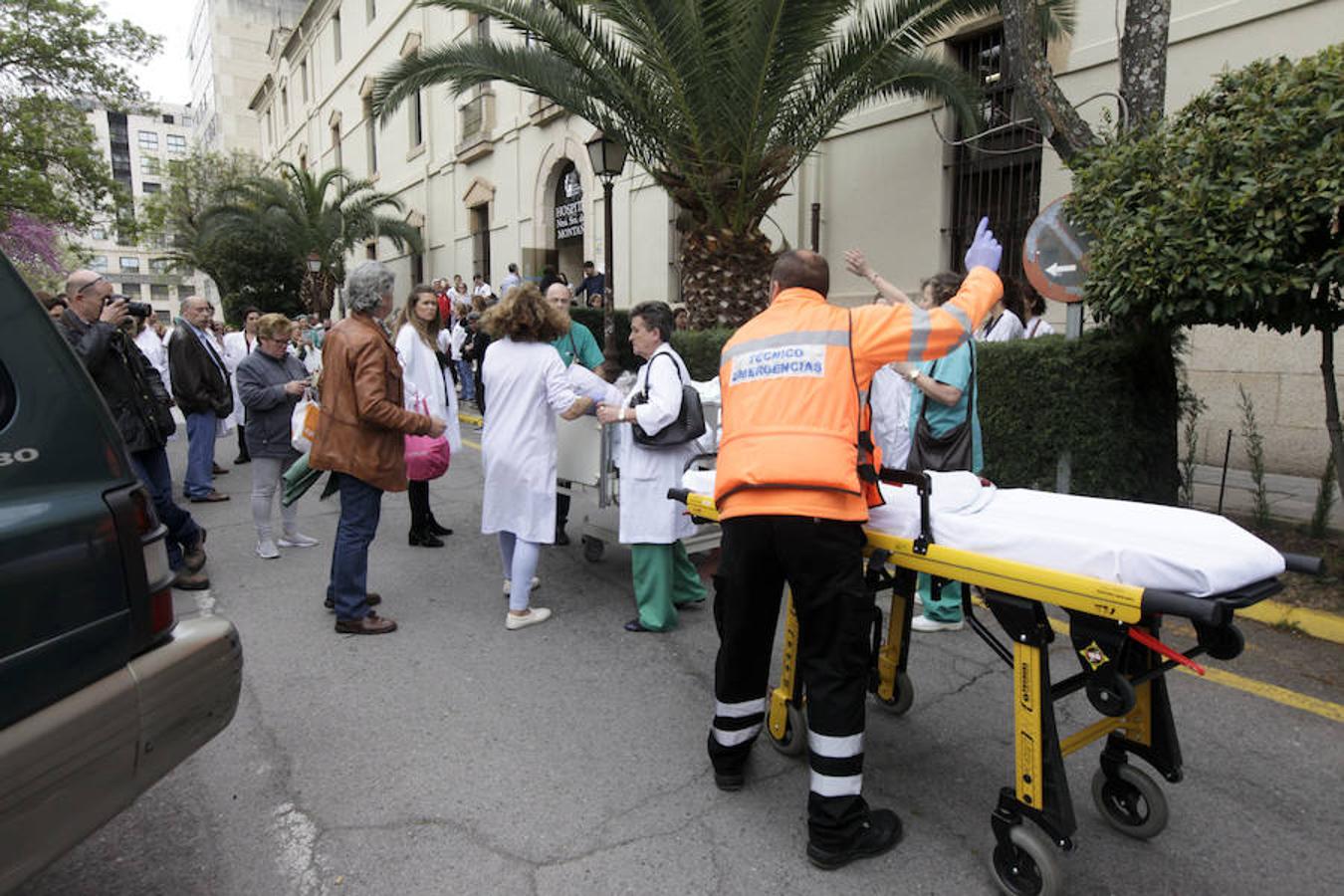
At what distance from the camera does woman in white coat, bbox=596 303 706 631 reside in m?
4.31

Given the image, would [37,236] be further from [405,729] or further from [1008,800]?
[1008,800]

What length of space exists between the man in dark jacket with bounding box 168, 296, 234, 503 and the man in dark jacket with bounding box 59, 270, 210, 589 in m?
1.46

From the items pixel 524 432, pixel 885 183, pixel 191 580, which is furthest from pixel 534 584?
pixel 885 183

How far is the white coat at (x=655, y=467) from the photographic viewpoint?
4.28m

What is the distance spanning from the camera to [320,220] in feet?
88.2

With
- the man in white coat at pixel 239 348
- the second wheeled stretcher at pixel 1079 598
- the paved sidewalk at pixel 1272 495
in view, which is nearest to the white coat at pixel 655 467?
the second wheeled stretcher at pixel 1079 598

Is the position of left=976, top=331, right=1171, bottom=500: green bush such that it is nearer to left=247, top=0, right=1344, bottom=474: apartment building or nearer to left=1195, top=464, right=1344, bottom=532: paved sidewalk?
left=1195, top=464, right=1344, bottom=532: paved sidewalk

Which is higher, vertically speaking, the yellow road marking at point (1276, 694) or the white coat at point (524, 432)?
the white coat at point (524, 432)

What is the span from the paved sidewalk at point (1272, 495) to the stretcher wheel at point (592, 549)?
14.8 ft

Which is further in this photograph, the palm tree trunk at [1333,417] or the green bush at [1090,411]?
the green bush at [1090,411]

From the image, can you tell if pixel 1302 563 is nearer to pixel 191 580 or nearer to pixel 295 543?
pixel 191 580

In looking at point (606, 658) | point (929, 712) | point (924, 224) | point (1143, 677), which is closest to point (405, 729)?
point (606, 658)

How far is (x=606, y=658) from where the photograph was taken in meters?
4.16

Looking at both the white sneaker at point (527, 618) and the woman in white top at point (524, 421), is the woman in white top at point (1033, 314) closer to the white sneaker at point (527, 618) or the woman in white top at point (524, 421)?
the woman in white top at point (524, 421)
